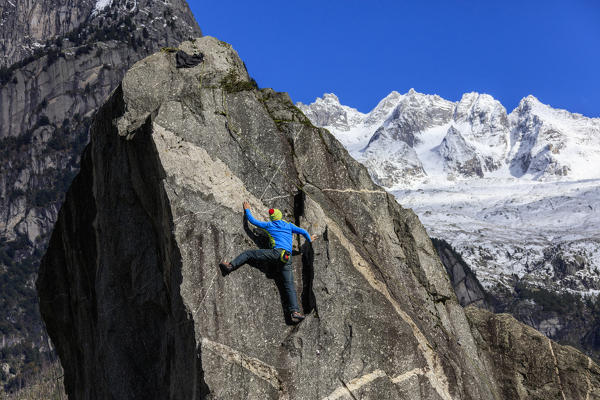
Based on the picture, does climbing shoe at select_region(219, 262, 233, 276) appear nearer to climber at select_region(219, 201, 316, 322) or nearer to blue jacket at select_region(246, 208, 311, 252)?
climber at select_region(219, 201, 316, 322)

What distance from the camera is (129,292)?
21.1 metres

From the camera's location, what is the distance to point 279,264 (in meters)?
18.1

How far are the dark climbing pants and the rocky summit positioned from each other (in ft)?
1.44

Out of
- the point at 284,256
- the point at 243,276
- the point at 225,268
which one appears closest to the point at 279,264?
the point at 284,256

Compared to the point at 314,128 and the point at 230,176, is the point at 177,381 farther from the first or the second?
the point at 314,128

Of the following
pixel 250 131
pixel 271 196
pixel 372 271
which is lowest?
pixel 372 271

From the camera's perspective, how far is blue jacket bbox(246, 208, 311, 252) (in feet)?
59.3

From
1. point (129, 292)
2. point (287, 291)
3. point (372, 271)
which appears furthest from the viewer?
point (129, 292)

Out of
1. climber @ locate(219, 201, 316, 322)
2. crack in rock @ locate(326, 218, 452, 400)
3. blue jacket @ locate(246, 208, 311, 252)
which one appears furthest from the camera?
crack in rock @ locate(326, 218, 452, 400)

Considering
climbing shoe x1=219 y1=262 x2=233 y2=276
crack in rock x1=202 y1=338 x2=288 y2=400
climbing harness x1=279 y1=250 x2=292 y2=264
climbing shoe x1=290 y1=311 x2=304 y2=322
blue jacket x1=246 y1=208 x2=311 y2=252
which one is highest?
blue jacket x1=246 y1=208 x2=311 y2=252

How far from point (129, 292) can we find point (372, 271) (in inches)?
324

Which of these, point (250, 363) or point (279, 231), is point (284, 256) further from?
point (250, 363)

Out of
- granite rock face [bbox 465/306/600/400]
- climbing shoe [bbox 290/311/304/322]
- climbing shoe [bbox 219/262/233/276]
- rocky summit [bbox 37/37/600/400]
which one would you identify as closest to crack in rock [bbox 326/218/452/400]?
rocky summit [bbox 37/37/600/400]

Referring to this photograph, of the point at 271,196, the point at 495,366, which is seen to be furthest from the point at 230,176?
the point at 495,366
